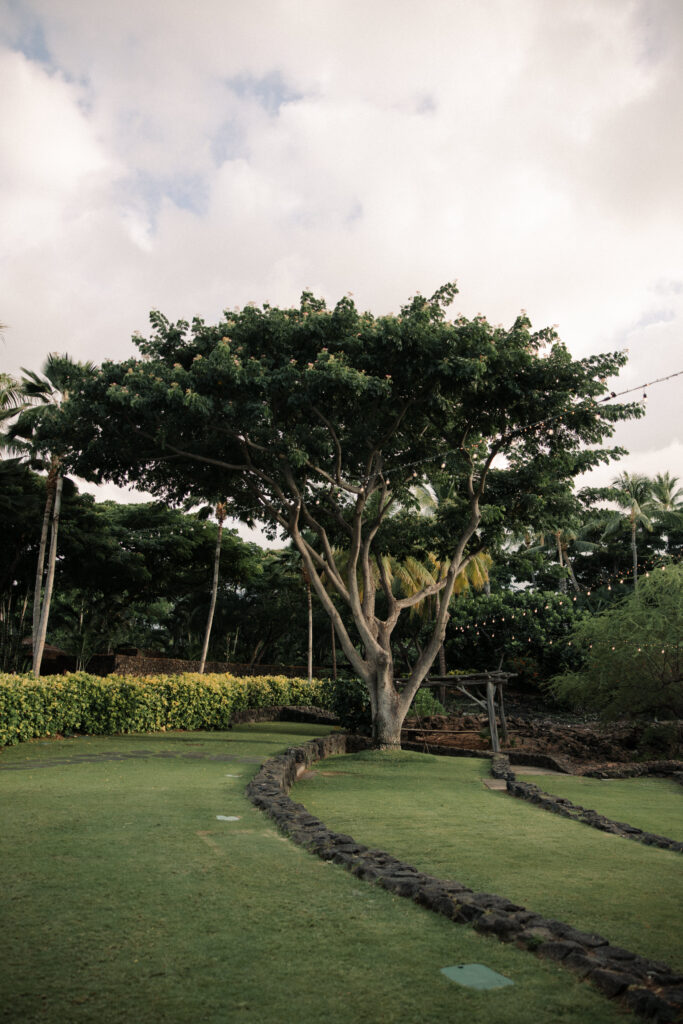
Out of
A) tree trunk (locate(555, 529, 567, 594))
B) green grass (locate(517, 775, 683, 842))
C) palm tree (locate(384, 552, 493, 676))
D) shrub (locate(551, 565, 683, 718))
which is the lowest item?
green grass (locate(517, 775, 683, 842))

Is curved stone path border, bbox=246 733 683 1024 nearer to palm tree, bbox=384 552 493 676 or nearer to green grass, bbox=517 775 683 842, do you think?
green grass, bbox=517 775 683 842

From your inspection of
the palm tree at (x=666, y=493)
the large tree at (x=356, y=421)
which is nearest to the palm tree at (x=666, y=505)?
the palm tree at (x=666, y=493)

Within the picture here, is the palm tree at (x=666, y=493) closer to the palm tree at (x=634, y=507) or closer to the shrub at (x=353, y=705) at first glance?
the palm tree at (x=634, y=507)

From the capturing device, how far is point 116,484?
17.2 metres

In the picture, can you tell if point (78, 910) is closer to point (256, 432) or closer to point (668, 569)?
point (256, 432)

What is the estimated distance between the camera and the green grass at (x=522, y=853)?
15.7 ft

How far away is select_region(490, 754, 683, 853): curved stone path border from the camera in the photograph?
7.72 metres

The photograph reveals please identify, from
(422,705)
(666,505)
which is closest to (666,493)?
(666,505)

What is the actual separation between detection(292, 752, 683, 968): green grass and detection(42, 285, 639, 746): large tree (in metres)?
6.64

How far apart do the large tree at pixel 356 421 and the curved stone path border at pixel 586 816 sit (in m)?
6.39

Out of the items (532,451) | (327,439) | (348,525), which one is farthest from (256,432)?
(532,451)

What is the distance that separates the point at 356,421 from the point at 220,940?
490 inches

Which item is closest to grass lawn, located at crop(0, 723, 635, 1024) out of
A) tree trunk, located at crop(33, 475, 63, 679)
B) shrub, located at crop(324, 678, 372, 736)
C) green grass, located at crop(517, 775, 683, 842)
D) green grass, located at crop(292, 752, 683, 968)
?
green grass, located at crop(292, 752, 683, 968)

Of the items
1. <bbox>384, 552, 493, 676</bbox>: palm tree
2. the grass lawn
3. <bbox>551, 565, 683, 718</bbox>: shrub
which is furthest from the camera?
<bbox>384, 552, 493, 676</bbox>: palm tree
